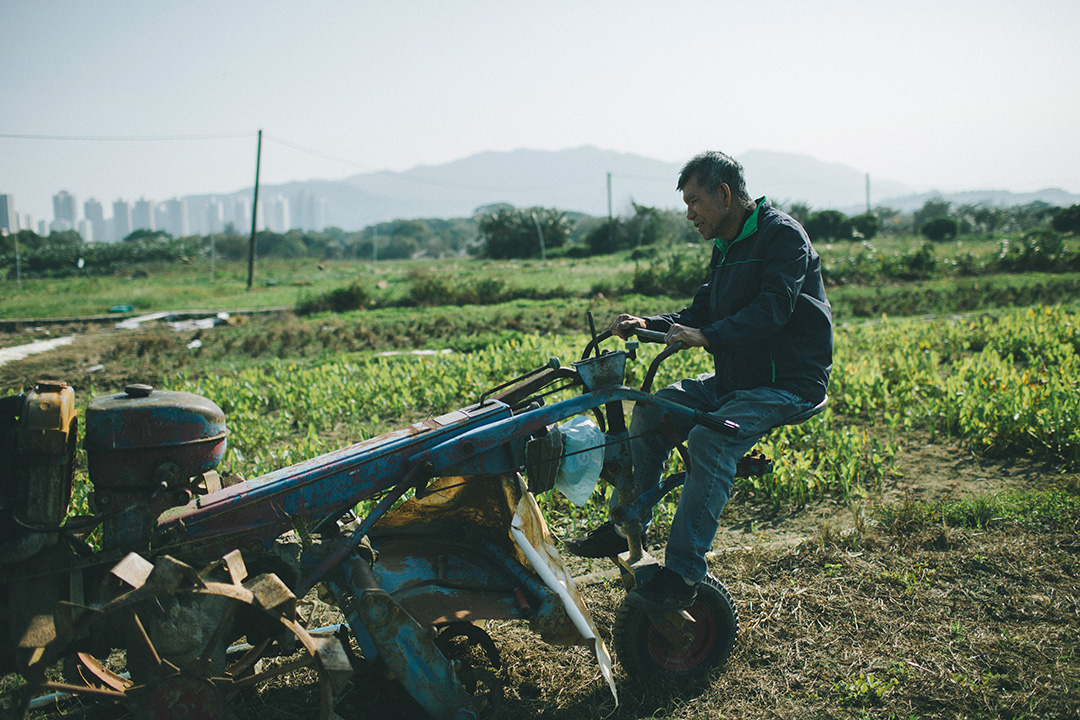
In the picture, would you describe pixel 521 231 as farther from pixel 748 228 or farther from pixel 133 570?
pixel 133 570

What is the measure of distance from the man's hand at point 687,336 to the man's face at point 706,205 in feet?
1.64

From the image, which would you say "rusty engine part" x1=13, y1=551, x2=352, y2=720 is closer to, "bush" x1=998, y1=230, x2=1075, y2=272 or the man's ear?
the man's ear

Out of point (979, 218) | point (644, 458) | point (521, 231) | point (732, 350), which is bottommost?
point (644, 458)

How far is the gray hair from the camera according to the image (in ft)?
10.4

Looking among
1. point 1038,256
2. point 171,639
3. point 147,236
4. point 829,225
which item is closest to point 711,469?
point 171,639

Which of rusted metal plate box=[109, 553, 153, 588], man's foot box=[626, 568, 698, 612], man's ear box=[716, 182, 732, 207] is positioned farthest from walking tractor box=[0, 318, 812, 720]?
man's ear box=[716, 182, 732, 207]

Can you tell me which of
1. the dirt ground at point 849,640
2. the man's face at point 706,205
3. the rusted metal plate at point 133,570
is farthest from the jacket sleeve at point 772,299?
the rusted metal plate at point 133,570

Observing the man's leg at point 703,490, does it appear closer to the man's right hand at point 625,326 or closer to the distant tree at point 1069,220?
the man's right hand at point 625,326

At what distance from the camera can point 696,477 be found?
3.08m

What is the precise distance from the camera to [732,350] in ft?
10.9

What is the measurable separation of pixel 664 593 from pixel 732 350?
3.76ft

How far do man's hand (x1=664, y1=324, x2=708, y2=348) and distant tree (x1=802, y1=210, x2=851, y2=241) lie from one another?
40.9 metres

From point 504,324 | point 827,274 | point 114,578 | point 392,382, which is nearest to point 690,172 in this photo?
point 114,578

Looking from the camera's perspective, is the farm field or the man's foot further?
the farm field
